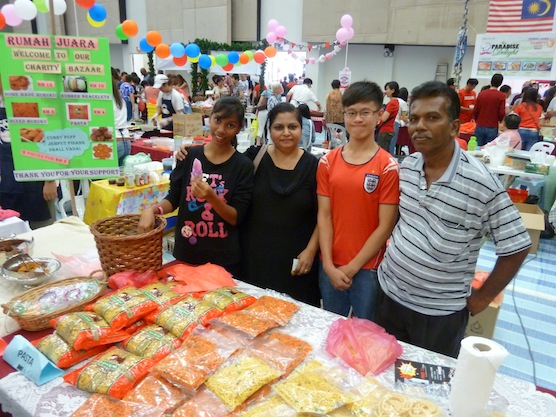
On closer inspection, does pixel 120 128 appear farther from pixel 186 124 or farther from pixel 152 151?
pixel 186 124

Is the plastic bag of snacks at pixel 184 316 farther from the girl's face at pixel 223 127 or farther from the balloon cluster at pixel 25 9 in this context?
the balloon cluster at pixel 25 9

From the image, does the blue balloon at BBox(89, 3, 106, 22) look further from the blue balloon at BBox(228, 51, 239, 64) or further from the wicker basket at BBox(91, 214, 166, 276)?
the wicker basket at BBox(91, 214, 166, 276)

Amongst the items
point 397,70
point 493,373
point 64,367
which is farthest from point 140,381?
point 397,70

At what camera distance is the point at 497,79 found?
6.52 metres

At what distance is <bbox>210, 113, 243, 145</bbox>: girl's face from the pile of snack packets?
0.76 metres

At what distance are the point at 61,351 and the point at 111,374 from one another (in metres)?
0.21

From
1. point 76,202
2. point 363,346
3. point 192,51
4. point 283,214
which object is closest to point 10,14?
point 192,51

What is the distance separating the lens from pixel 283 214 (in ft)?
6.22

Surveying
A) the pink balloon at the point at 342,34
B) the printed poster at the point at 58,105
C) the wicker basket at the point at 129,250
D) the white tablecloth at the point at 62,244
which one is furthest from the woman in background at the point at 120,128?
the pink balloon at the point at 342,34

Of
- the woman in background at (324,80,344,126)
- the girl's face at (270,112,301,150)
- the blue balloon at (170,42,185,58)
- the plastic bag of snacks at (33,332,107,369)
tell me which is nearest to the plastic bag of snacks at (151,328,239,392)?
the plastic bag of snacks at (33,332,107,369)

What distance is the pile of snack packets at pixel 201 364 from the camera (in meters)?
1.05

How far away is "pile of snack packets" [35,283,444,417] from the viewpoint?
105cm

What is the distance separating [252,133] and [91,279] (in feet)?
15.5

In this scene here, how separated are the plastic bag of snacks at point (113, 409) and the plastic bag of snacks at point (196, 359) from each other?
10cm
